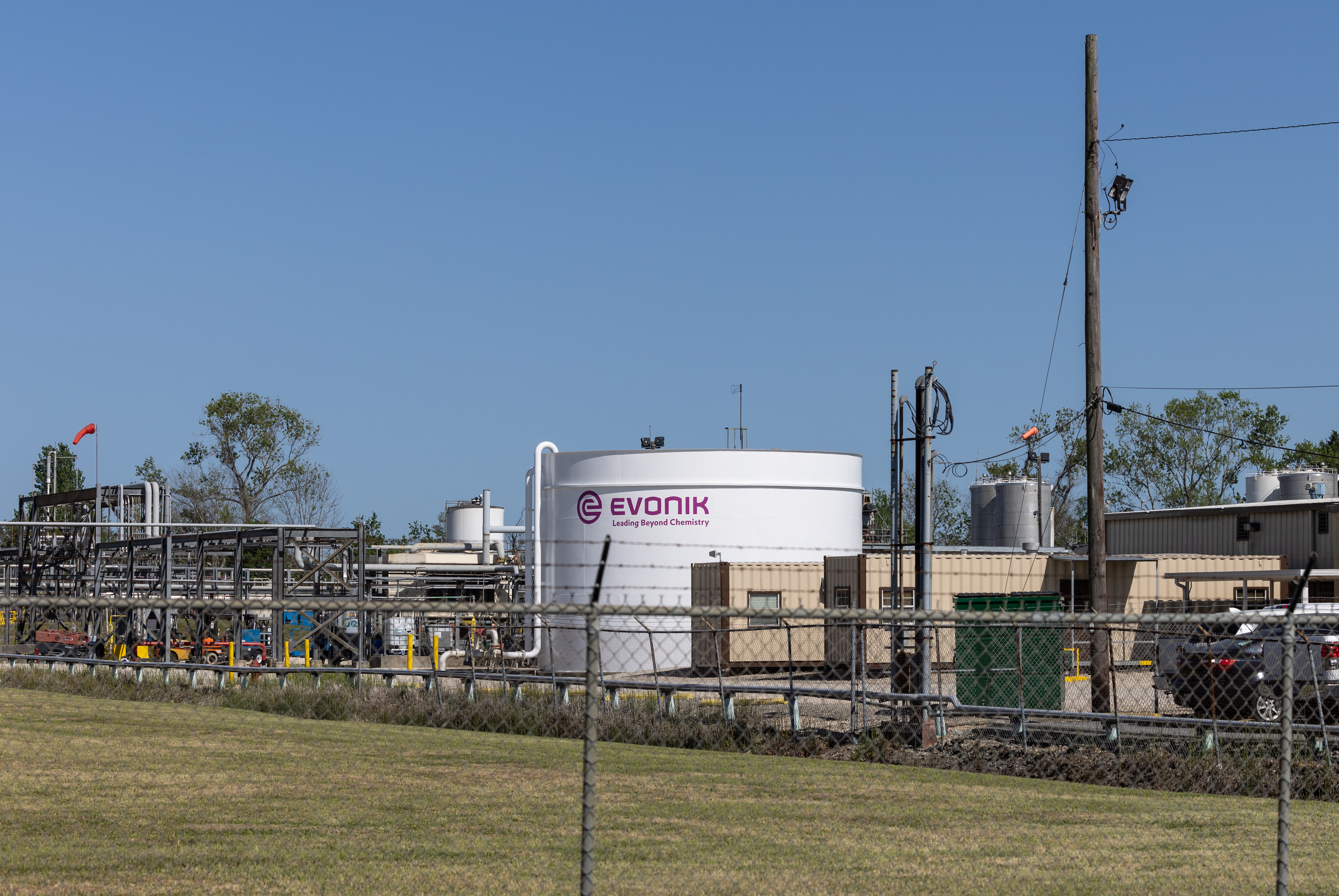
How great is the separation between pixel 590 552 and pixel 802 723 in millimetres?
18456

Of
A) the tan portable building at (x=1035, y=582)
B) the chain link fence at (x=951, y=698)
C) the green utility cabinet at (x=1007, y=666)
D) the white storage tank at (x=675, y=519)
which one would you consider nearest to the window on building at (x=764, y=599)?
the tan portable building at (x=1035, y=582)

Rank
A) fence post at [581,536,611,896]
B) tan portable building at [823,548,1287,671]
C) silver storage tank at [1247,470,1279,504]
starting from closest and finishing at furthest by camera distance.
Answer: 1. fence post at [581,536,611,896]
2. tan portable building at [823,548,1287,671]
3. silver storage tank at [1247,470,1279,504]

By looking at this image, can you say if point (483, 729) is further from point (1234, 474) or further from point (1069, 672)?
point (1234, 474)

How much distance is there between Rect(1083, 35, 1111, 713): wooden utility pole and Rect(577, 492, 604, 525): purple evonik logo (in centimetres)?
1791

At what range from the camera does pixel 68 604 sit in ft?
21.4

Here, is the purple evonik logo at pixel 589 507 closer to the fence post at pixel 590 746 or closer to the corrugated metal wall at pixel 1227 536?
the corrugated metal wall at pixel 1227 536

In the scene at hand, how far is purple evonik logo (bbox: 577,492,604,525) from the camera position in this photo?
38250mm

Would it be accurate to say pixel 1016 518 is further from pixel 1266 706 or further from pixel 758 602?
pixel 1266 706

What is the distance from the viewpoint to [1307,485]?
164 ft

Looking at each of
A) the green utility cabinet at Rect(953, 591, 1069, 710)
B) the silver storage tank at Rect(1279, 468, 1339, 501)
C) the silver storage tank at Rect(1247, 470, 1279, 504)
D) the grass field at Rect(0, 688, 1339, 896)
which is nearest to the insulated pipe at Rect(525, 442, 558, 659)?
the green utility cabinet at Rect(953, 591, 1069, 710)

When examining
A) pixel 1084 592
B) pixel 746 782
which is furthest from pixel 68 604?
pixel 1084 592

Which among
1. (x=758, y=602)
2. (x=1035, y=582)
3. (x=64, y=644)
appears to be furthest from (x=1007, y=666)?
(x=64, y=644)

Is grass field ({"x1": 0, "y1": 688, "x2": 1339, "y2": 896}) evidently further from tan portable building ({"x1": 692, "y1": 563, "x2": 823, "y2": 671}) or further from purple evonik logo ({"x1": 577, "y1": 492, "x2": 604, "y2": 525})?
purple evonik logo ({"x1": 577, "y1": 492, "x2": 604, "y2": 525})

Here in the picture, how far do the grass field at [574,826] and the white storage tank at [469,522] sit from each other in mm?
47924
